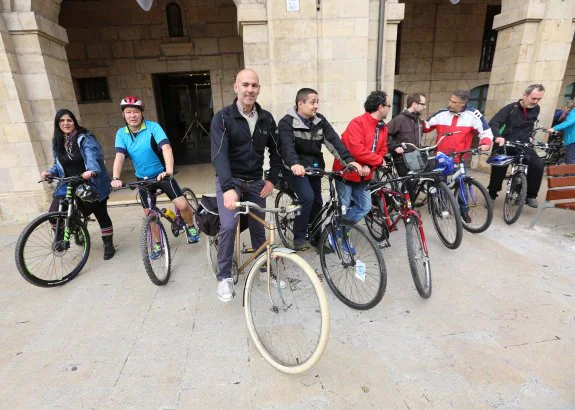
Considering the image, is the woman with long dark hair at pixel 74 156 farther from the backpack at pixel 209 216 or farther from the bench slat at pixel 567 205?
the bench slat at pixel 567 205

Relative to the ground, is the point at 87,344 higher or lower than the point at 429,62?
lower

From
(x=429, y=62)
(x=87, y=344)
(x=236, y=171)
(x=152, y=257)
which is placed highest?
(x=429, y=62)

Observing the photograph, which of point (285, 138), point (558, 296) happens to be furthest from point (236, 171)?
point (558, 296)

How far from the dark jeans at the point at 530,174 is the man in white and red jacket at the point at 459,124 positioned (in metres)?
1.02

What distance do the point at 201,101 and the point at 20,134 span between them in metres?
4.84

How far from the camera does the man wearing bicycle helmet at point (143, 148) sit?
3180mm

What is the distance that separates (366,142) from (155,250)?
2457 mm

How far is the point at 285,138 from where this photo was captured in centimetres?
304

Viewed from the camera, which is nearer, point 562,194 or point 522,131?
point 562,194

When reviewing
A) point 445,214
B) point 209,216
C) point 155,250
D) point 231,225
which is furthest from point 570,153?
point 155,250

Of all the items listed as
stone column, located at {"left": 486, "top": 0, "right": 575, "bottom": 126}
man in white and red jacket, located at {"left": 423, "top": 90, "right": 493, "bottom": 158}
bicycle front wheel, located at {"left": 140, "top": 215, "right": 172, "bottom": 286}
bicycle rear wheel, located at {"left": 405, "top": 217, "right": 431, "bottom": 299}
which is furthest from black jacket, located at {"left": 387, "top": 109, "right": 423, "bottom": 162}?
stone column, located at {"left": 486, "top": 0, "right": 575, "bottom": 126}

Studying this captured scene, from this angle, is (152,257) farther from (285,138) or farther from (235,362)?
(285,138)

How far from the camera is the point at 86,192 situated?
10.9ft

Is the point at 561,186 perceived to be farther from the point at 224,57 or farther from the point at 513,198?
the point at 224,57
